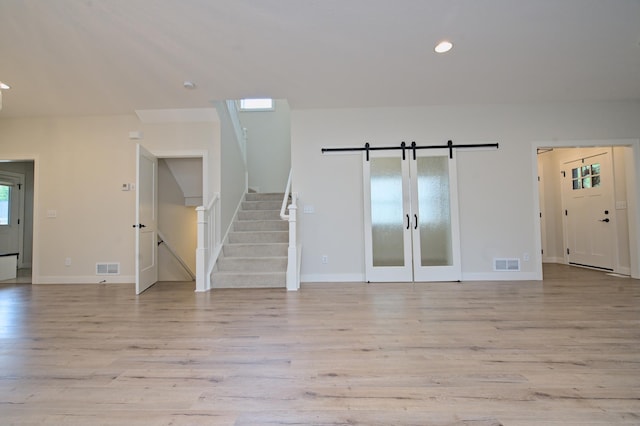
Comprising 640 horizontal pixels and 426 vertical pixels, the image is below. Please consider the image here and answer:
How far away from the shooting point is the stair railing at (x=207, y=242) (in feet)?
13.2

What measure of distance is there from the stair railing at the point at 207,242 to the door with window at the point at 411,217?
2338 millimetres

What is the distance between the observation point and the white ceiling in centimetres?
271

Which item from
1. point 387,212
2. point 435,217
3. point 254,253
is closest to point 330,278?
point 254,253

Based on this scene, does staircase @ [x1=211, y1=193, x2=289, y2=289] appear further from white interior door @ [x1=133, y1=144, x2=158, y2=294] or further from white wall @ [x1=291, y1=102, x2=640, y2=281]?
white interior door @ [x1=133, y1=144, x2=158, y2=294]

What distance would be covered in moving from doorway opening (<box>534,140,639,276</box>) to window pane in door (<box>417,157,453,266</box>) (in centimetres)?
159

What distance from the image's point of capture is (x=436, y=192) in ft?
14.9

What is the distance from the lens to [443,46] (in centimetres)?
320

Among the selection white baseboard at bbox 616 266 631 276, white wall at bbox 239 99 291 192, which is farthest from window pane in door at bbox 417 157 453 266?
white wall at bbox 239 99 291 192

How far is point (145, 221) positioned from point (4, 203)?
5.09 m

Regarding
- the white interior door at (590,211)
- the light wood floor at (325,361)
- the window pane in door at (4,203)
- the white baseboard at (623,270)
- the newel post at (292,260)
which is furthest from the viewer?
the window pane in door at (4,203)

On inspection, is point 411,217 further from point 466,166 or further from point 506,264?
point 506,264

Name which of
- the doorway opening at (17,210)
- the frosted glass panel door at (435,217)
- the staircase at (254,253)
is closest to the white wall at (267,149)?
the staircase at (254,253)

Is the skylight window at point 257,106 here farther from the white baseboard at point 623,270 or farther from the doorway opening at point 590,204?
the white baseboard at point 623,270

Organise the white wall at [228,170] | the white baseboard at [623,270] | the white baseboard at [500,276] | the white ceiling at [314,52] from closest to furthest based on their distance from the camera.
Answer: the white ceiling at [314,52]
the white baseboard at [500,276]
the white baseboard at [623,270]
the white wall at [228,170]
